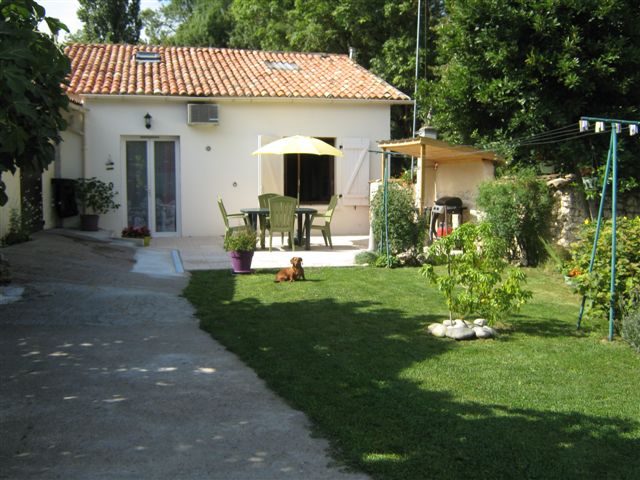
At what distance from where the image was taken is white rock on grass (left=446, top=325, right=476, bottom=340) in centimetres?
594

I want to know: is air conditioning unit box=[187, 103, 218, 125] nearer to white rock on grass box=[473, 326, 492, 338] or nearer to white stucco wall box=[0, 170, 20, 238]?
white stucco wall box=[0, 170, 20, 238]

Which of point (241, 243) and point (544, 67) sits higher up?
point (544, 67)

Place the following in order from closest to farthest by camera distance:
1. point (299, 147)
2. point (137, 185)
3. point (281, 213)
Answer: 1. point (281, 213)
2. point (299, 147)
3. point (137, 185)

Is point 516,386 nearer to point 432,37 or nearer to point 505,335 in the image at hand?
point 505,335

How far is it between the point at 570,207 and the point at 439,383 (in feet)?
22.0

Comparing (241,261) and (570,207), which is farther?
(570,207)

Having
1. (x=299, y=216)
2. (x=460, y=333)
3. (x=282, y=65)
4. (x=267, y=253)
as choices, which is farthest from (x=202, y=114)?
(x=460, y=333)

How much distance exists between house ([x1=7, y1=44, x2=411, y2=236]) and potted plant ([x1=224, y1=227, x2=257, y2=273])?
19.2 ft

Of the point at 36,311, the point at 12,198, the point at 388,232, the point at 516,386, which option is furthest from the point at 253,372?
the point at 12,198

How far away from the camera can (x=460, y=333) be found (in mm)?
5953

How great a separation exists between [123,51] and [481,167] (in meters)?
9.74

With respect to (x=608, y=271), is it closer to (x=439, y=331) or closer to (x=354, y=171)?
(x=439, y=331)

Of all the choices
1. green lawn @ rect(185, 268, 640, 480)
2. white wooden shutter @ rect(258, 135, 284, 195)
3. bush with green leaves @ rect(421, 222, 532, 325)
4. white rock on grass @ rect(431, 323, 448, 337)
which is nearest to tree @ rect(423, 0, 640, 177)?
green lawn @ rect(185, 268, 640, 480)

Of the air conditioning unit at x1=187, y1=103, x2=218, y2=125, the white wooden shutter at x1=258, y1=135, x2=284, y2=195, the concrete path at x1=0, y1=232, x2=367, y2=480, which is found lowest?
the concrete path at x1=0, y1=232, x2=367, y2=480
